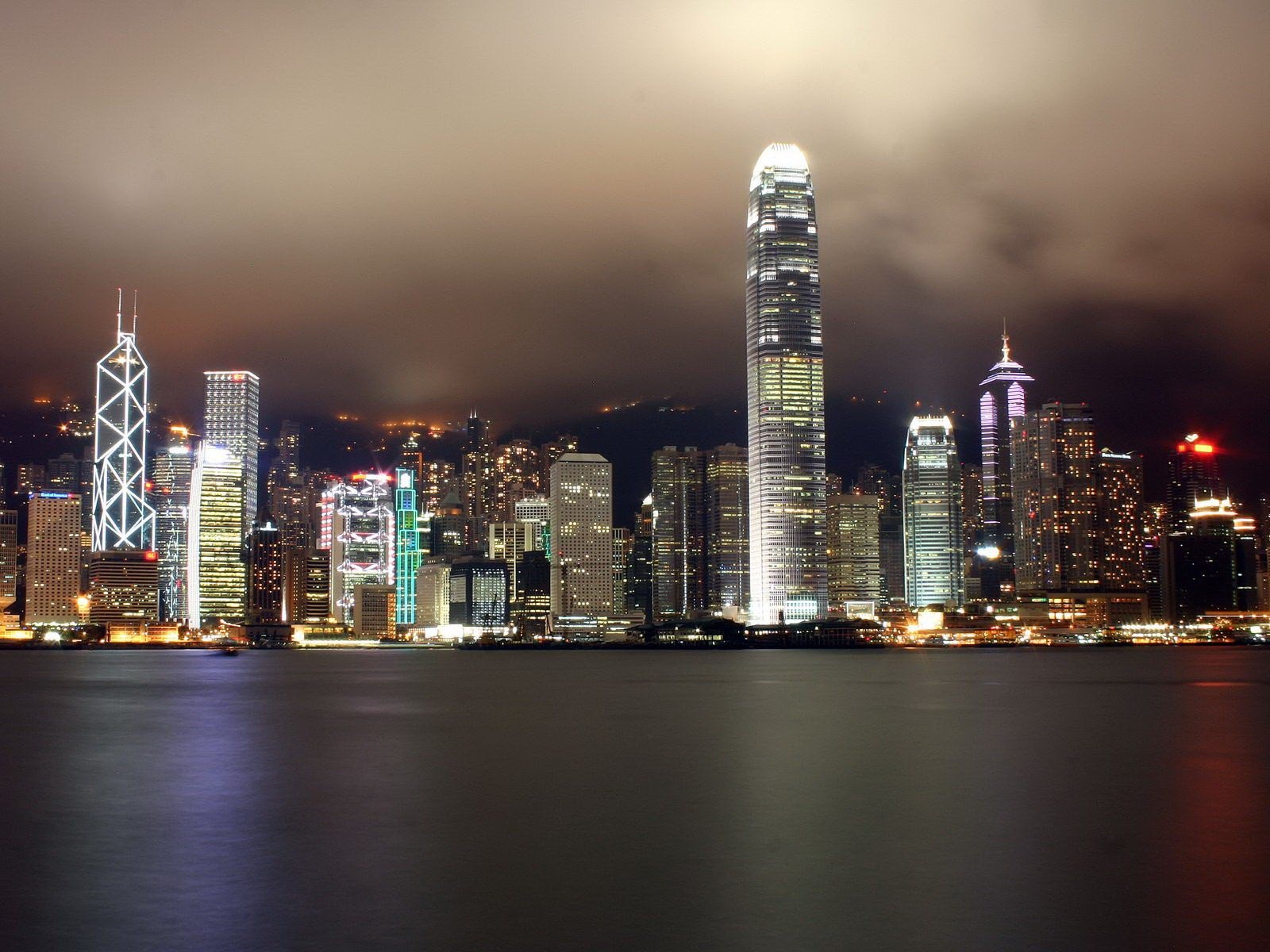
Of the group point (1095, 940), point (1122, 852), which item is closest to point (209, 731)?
point (1122, 852)

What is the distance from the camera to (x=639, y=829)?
30.0 meters

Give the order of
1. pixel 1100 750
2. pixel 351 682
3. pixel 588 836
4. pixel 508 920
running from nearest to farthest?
pixel 508 920 < pixel 588 836 < pixel 1100 750 < pixel 351 682

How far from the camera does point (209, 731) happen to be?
185 feet

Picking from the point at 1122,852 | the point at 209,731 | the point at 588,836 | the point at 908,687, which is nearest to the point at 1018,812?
the point at 1122,852

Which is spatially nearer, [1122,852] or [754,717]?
[1122,852]

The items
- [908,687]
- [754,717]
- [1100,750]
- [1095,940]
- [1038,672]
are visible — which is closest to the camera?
[1095,940]

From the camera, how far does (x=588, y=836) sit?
29031 mm

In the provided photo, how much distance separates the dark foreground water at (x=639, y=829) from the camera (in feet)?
70.2

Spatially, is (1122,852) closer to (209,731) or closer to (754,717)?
(754,717)

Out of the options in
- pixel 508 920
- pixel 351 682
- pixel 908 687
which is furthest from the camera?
pixel 351 682

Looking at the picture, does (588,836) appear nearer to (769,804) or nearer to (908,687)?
(769,804)

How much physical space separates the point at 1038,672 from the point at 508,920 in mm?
98240

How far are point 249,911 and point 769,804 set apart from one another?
49.5ft

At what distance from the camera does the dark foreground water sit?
70.2 ft
